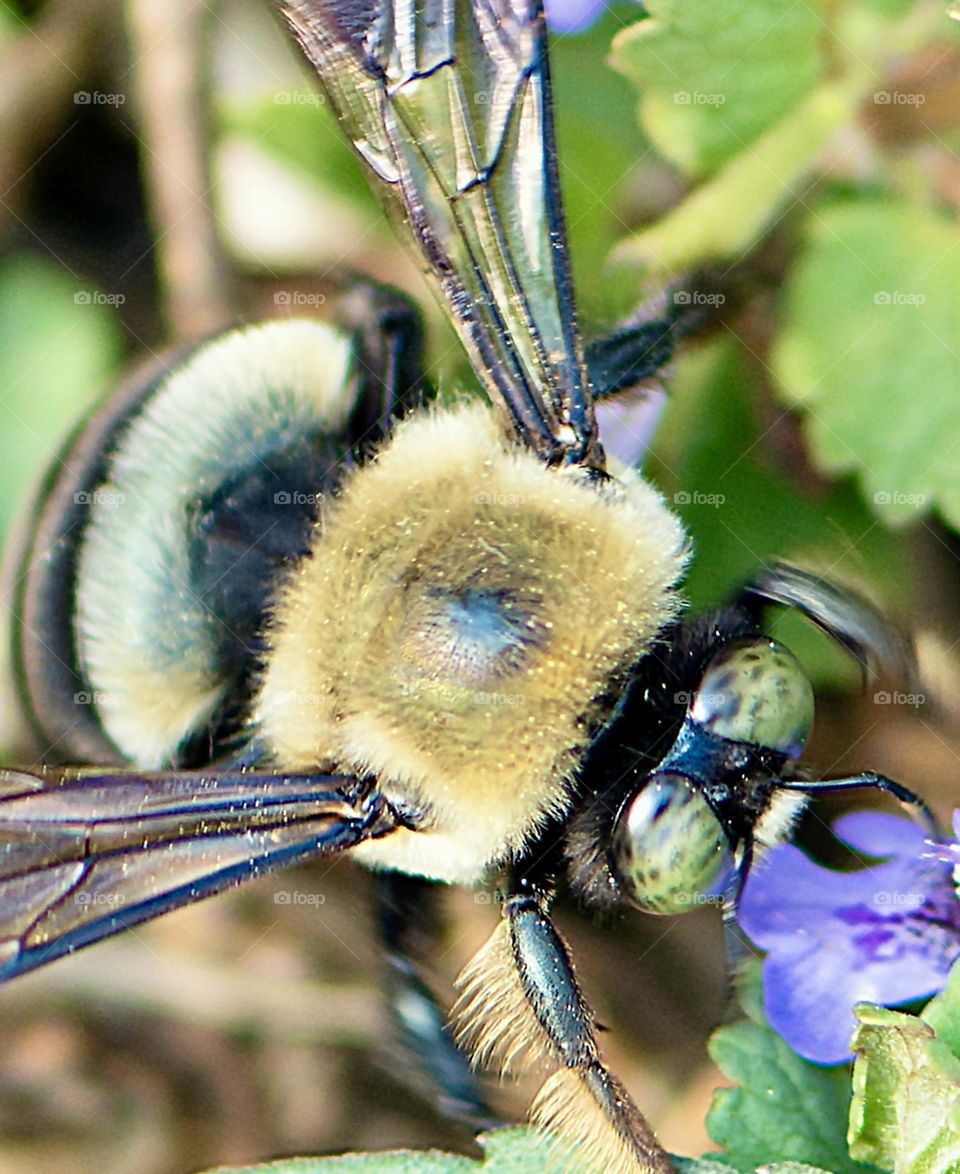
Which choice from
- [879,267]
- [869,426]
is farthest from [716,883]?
[879,267]

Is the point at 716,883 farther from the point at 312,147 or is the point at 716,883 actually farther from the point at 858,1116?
the point at 312,147

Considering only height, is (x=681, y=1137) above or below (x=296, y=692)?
below

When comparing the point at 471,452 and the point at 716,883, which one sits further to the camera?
the point at 471,452

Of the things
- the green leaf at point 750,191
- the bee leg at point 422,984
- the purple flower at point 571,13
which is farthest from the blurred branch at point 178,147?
the bee leg at point 422,984

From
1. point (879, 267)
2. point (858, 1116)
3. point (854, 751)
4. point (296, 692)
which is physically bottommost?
point (854, 751)

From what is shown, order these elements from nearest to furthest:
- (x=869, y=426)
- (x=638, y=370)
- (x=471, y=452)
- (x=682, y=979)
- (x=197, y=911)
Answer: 1. (x=471, y=452)
2. (x=638, y=370)
3. (x=869, y=426)
4. (x=682, y=979)
5. (x=197, y=911)

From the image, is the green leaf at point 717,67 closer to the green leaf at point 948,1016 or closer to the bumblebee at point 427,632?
the bumblebee at point 427,632
